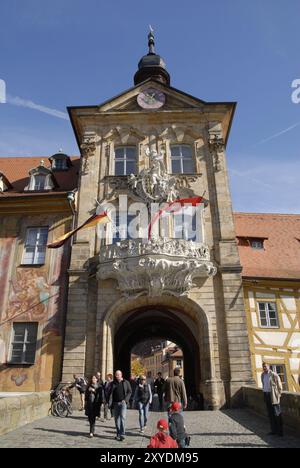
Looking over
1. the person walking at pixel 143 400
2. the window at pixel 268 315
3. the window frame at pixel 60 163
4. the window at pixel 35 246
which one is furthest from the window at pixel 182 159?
the person walking at pixel 143 400

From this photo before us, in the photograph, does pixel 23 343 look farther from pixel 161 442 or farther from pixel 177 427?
pixel 161 442

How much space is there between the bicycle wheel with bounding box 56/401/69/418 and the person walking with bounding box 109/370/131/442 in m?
4.58

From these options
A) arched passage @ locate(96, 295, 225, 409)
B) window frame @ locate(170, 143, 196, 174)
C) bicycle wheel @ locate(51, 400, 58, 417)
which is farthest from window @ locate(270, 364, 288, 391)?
window frame @ locate(170, 143, 196, 174)

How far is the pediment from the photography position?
21266mm

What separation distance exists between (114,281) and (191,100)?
11806 millimetres

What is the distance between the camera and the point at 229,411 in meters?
13.5

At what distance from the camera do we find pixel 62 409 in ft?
41.8

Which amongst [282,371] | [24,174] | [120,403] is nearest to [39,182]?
[24,174]

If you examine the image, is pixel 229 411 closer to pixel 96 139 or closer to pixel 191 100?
pixel 96 139

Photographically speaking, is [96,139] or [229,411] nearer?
[229,411]

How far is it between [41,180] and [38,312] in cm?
731

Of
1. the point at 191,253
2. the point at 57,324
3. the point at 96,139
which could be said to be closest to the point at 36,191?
the point at 96,139

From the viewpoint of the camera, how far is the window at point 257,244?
20.7 m
